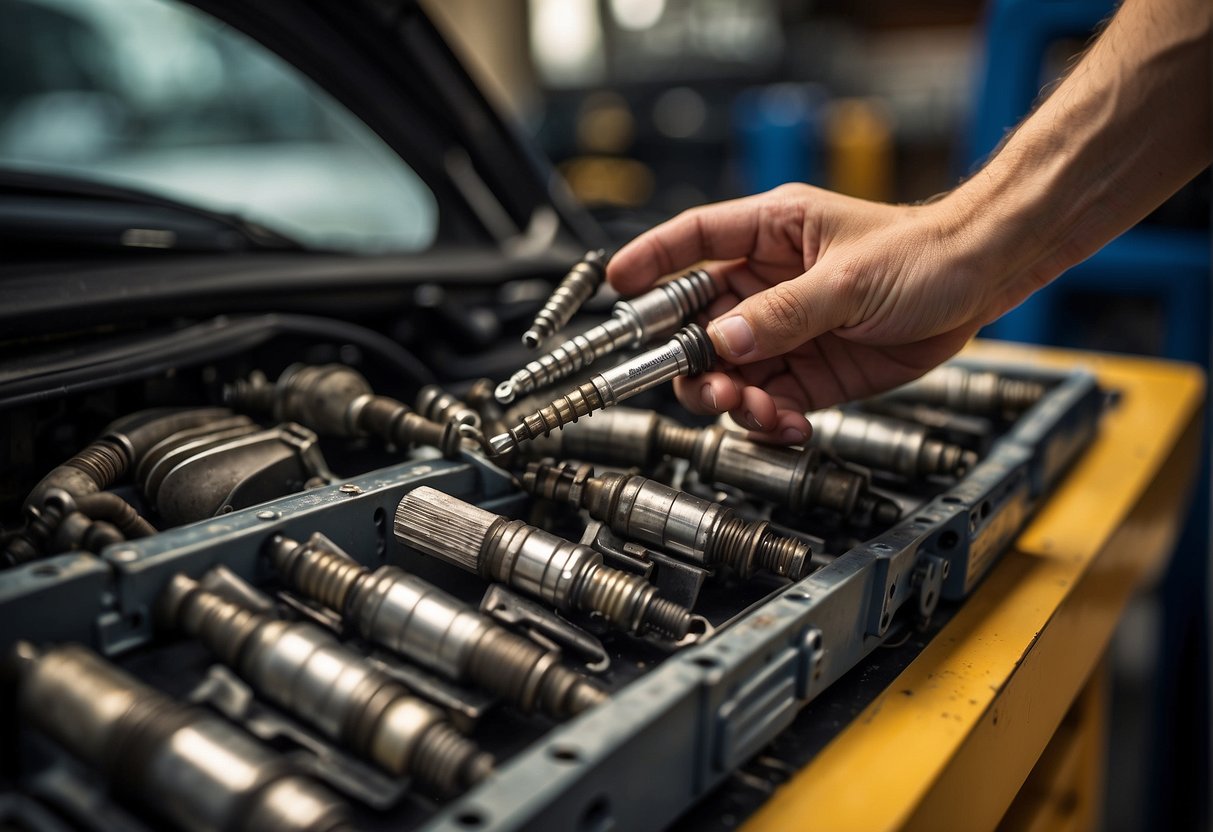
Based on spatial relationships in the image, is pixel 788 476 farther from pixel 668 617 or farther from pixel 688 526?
pixel 668 617

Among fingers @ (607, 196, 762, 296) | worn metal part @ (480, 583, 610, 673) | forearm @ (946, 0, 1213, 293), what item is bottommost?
worn metal part @ (480, 583, 610, 673)

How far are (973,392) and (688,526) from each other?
2.23 feet

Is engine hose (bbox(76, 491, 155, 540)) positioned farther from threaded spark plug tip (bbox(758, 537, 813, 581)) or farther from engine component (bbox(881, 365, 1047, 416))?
engine component (bbox(881, 365, 1047, 416))

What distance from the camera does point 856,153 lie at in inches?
180

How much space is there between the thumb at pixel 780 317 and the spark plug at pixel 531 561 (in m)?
0.29

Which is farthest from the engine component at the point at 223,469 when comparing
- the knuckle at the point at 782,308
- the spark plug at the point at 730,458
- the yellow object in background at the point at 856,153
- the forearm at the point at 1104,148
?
the yellow object in background at the point at 856,153

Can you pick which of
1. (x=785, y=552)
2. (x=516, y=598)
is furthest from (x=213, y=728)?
(x=785, y=552)

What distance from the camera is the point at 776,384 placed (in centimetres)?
115

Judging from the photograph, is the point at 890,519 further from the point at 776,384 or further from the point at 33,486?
the point at 33,486

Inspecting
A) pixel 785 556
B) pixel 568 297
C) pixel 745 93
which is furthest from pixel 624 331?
pixel 745 93

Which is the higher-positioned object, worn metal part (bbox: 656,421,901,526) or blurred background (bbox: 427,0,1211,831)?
blurred background (bbox: 427,0,1211,831)

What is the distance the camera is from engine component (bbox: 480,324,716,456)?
3.09 feet

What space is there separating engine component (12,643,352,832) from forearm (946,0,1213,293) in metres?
0.84

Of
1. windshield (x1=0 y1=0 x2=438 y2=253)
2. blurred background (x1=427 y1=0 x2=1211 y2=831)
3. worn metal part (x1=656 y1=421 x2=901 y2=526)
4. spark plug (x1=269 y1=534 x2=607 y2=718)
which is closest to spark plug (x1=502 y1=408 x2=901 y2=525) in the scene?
worn metal part (x1=656 y1=421 x2=901 y2=526)
